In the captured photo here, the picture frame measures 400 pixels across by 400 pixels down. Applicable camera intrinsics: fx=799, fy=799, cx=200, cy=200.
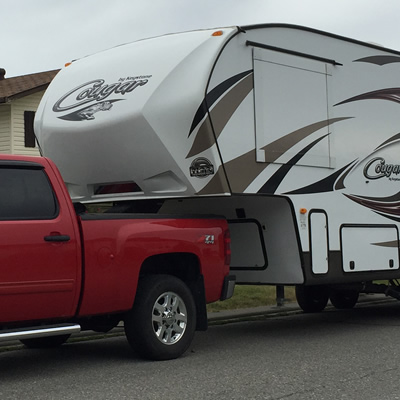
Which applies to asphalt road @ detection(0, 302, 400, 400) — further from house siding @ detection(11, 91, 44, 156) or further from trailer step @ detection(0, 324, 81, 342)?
house siding @ detection(11, 91, 44, 156)

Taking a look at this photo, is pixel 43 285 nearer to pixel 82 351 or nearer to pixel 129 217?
pixel 129 217

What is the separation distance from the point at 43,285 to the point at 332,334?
441 cm

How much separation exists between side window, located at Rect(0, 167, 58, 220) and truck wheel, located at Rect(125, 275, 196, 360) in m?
1.36

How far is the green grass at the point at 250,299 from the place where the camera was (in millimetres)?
12766

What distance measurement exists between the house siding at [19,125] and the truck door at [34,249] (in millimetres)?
19084

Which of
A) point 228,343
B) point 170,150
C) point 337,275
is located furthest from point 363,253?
point 170,150

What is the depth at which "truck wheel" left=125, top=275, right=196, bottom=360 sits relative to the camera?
7.94 meters

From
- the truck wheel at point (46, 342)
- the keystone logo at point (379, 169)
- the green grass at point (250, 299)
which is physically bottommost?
Answer: the green grass at point (250, 299)

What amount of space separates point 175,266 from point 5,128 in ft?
63.1

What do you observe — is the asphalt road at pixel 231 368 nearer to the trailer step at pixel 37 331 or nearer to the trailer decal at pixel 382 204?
the trailer step at pixel 37 331

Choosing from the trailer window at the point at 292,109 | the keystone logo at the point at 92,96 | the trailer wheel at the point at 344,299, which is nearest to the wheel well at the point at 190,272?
the trailer window at the point at 292,109

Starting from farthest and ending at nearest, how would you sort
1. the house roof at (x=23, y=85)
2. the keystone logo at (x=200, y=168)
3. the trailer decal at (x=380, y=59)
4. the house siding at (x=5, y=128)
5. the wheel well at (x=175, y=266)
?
the house siding at (x=5, y=128), the house roof at (x=23, y=85), the trailer decal at (x=380, y=59), the keystone logo at (x=200, y=168), the wheel well at (x=175, y=266)

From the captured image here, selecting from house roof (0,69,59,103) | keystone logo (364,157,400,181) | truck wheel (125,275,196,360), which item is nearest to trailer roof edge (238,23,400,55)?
keystone logo (364,157,400,181)

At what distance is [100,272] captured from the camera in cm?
755
